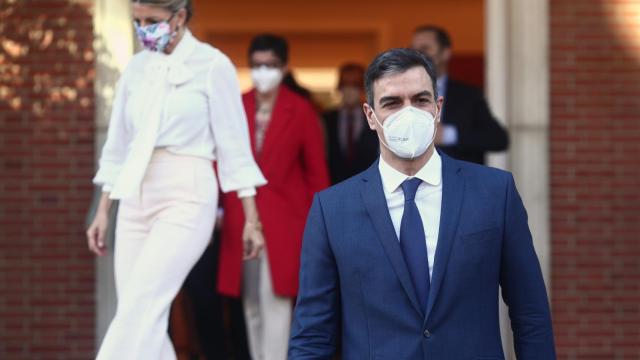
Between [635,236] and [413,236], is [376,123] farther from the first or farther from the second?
[635,236]

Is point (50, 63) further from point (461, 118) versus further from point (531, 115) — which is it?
point (531, 115)

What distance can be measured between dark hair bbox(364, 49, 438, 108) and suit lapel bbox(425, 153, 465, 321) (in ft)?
0.95

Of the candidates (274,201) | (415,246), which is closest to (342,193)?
(415,246)

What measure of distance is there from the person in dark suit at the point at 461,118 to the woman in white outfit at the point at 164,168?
154 centimetres

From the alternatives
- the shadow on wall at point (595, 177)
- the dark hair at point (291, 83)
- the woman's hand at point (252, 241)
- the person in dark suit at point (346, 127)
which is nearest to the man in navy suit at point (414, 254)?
the woman's hand at point (252, 241)

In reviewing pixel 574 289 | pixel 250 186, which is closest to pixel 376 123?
pixel 250 186

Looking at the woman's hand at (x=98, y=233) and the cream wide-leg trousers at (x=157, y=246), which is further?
the woman's hand at (x=98, y=233)

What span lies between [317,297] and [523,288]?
0.63 metres

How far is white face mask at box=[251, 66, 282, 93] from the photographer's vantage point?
284 inches

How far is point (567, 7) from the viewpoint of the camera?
26.5ft

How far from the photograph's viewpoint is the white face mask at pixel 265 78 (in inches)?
284

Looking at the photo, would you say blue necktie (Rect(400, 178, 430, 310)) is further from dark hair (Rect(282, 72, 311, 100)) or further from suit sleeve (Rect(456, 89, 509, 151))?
dark hair (Rect(282, 72, 311, 100))

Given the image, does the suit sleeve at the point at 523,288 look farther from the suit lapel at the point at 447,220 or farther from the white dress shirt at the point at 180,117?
the white dress shirt at the point at 180,117

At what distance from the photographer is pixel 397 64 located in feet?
13.3
